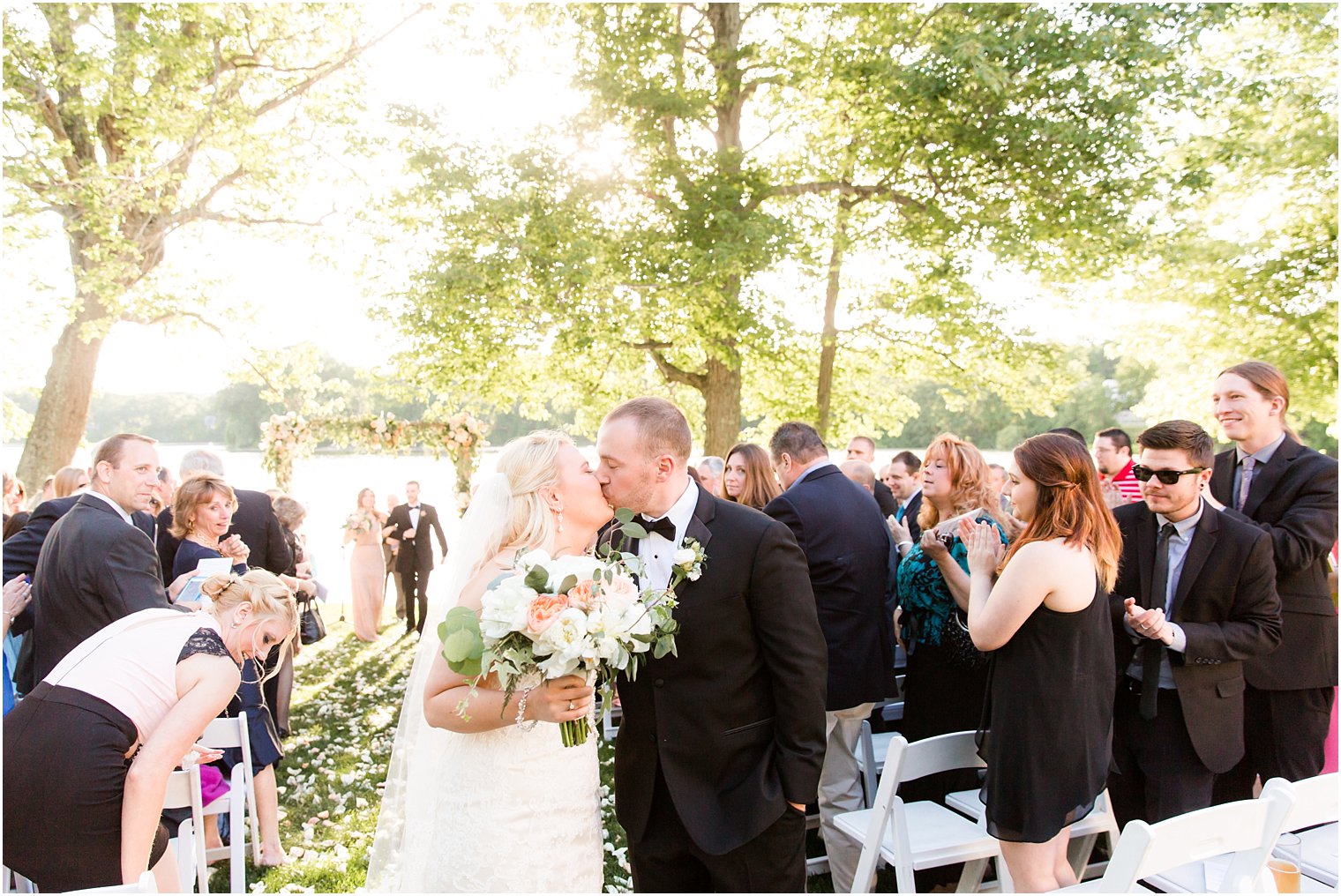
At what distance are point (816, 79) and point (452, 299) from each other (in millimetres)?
6516

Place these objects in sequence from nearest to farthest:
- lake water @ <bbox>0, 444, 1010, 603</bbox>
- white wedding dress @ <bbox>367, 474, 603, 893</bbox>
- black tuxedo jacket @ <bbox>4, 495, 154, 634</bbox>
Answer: white wedding dress @ <bbox>367, 474, 603, 893</bbox>, black tuxedo jacket @ <bbox>4, 495, 154, 634</bbox>, lake water @ <bbox>0, 444, 1010, 603</bbox>

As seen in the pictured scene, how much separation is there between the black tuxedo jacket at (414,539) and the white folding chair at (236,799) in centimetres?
689

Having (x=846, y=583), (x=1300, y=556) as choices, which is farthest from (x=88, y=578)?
(x=1300, y=556)

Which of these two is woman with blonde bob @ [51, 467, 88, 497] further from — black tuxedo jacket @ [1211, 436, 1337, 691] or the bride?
black tuxedo jacket @ [1211, 436, 1337, 691]

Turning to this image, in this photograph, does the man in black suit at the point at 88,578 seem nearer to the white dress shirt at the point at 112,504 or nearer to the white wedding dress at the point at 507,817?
the white dress shirt at the point at 112,504

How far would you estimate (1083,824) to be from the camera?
11.8ft

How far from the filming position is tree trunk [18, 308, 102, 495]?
507 inches

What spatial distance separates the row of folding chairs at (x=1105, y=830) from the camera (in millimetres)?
2352

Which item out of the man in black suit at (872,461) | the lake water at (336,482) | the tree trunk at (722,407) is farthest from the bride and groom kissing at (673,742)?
the tree trunk at (722,407)

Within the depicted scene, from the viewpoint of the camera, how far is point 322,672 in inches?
376

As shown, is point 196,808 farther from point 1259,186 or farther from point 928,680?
point 1259,186

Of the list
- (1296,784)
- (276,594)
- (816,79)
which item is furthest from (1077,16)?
(276,594)

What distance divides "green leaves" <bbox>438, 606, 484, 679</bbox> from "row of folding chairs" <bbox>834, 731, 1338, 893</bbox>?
1.57 m

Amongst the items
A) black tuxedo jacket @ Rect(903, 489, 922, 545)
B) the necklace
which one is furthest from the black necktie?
the necklace
